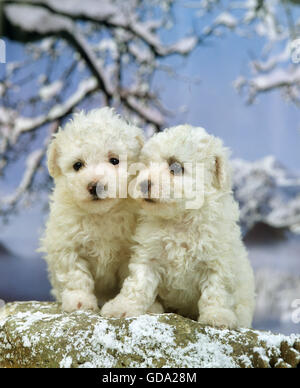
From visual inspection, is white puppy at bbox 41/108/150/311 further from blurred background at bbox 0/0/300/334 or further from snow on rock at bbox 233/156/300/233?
snow on rock at bbox 233/156/300/233

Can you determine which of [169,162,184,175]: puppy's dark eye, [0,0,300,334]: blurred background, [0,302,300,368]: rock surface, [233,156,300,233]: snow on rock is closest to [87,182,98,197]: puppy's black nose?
[169,162,184,175]: puppy's dark eye

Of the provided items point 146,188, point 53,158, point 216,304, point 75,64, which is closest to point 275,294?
point 216,304

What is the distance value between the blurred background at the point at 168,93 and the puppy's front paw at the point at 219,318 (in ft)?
1.83

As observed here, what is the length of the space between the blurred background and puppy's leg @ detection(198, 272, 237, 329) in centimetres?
54

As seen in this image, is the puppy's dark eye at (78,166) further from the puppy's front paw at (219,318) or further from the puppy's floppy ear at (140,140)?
the puppy's front paw at (219,318)

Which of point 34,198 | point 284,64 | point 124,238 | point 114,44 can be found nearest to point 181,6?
point 114,44

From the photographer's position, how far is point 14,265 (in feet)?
6.27

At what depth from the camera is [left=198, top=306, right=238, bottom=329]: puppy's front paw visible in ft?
3.72

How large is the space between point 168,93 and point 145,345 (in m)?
1.03

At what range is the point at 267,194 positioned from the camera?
195 cm

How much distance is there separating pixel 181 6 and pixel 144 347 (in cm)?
122

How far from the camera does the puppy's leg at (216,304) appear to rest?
114 cm

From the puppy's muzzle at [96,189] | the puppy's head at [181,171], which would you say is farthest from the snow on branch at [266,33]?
the puppy's muzzle at [96,189]

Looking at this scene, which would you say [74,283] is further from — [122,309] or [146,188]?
[146,188]
